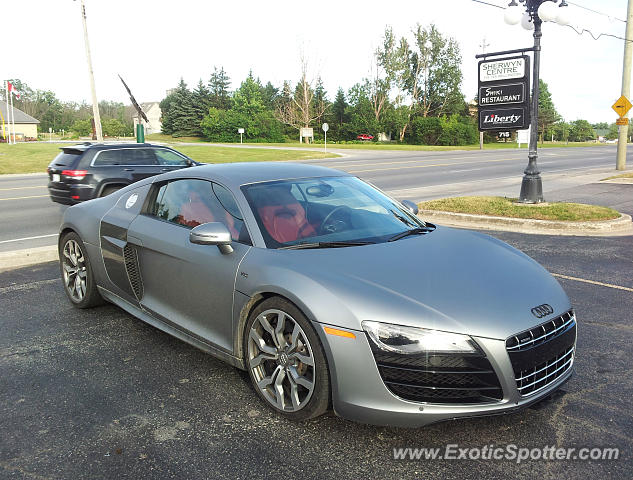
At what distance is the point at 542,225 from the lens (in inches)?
396

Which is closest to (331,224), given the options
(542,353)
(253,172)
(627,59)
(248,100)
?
(253,172)

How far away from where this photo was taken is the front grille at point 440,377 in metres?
2.78

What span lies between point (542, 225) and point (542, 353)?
7646 mm

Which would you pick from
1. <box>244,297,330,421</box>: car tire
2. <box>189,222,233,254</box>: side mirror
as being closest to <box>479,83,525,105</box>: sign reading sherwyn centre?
<box>189,222,233,254</box>: side mirror

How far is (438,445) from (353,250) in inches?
48.8

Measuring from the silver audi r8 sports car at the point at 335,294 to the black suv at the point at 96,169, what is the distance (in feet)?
25.0

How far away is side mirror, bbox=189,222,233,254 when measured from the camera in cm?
355

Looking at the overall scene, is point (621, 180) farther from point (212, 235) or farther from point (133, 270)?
point (212, 235)

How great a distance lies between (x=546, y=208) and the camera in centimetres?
1110

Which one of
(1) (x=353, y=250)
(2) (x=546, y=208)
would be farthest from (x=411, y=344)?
(2) (x=546, y=208)

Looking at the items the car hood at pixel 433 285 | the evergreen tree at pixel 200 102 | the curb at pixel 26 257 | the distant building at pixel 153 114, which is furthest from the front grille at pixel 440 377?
the distant building at pixel 153 114

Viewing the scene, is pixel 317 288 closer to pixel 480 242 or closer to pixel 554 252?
pixel 480 242

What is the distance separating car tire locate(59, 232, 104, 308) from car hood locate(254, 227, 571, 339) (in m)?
2.47

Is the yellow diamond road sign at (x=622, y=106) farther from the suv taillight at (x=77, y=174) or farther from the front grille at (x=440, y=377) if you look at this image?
the front grille at (x=440, y=377)
